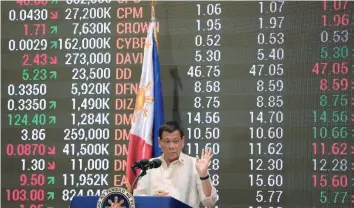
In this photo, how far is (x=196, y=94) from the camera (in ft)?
20.1

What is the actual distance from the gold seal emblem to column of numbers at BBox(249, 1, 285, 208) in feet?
6.49

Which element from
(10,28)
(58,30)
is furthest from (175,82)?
(10,28)

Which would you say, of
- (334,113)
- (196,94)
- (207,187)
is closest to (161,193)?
(207,187)

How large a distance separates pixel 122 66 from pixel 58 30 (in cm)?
64

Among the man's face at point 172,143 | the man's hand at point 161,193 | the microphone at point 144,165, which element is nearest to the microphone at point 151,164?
the microphone at point 144,165

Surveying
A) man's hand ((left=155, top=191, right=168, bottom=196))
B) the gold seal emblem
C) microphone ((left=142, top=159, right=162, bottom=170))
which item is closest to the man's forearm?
man's hand ((left=155, top=191, right=168, bottom=196))

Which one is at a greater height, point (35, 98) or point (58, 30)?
point (58, 30)

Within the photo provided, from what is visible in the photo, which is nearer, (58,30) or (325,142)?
(325,142)

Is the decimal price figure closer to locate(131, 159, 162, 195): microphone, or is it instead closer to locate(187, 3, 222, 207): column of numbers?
locate(187, 3, 222, 207): column of numbers

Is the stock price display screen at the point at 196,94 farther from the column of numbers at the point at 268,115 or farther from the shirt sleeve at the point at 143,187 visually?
the shirt sleeve at the point at 143,187

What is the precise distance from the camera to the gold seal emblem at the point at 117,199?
424 centimetres

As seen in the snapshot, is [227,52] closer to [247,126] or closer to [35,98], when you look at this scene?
[247,126]

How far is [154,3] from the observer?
20.4 ft

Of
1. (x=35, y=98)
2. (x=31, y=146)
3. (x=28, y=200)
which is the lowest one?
(x=28, y=200)
